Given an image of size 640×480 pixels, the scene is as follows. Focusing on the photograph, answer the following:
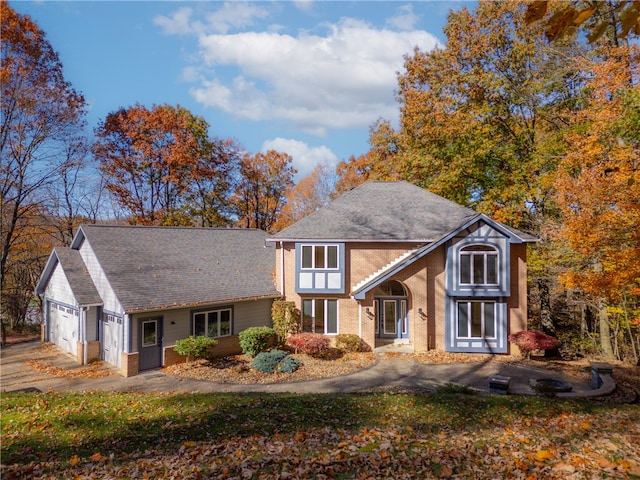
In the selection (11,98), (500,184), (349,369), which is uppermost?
(11,98)

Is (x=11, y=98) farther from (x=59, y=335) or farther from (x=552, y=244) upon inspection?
(x=552, y=244)

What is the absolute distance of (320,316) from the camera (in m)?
20.9

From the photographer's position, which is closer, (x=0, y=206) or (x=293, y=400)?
(x=293, y=400)

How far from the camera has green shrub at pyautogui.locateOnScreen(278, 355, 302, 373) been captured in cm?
1669

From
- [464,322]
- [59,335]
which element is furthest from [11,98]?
[464,322]

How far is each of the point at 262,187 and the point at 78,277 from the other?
2415 centimetres

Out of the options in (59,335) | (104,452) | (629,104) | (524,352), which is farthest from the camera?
(59,335)

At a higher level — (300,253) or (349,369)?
(300,253)

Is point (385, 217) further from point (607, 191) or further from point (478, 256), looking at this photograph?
point (607, 191)

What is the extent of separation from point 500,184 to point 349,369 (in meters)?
14.4

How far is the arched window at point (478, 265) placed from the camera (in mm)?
19031

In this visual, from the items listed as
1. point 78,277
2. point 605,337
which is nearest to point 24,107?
point 78,277

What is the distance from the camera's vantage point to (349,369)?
16.9 meters

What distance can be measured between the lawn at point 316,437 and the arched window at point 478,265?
7986mm
